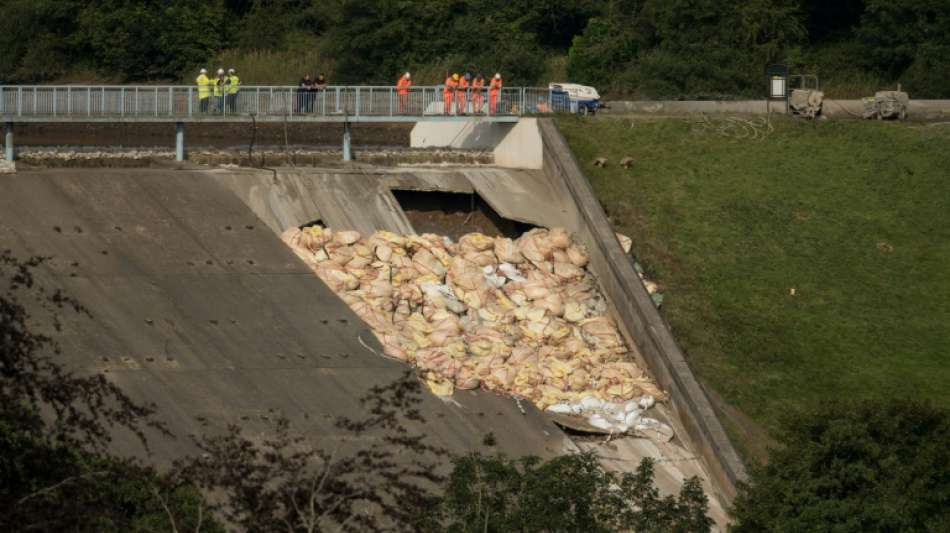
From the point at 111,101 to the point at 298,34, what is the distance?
75.6 feet

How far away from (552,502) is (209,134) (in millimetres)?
23558

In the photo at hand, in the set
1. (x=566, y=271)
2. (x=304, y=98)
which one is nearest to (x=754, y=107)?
(x=566, y=271)

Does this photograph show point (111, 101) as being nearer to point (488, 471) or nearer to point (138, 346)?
point (138, 346)

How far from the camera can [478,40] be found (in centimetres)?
5503

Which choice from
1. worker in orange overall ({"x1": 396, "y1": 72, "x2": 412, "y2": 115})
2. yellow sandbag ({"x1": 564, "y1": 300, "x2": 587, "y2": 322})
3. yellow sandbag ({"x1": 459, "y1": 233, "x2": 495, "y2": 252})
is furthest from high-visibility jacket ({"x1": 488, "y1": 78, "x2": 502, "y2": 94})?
yellow sandbag ({"x1": 564, "y1": 300, "x2": 587, "y2": 322})

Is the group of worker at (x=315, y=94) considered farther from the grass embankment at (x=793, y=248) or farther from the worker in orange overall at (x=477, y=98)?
the grass embankment at (x=793, y=248)

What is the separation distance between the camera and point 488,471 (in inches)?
845

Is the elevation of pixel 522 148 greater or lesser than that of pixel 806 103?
lesser

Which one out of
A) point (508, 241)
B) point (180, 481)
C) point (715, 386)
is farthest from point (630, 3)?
point (180, 481)

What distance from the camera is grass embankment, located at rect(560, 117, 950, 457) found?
31812 millimetres

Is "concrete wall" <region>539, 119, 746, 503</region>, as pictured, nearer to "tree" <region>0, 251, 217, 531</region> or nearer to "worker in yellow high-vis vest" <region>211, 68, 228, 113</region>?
"worker in yellow high-vis vest" <region>211, 68, 228, 113</region>

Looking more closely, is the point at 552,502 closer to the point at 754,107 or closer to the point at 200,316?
the point at 200,316

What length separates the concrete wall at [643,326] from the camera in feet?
95.7

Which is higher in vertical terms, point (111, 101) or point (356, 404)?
point (111, 101)
